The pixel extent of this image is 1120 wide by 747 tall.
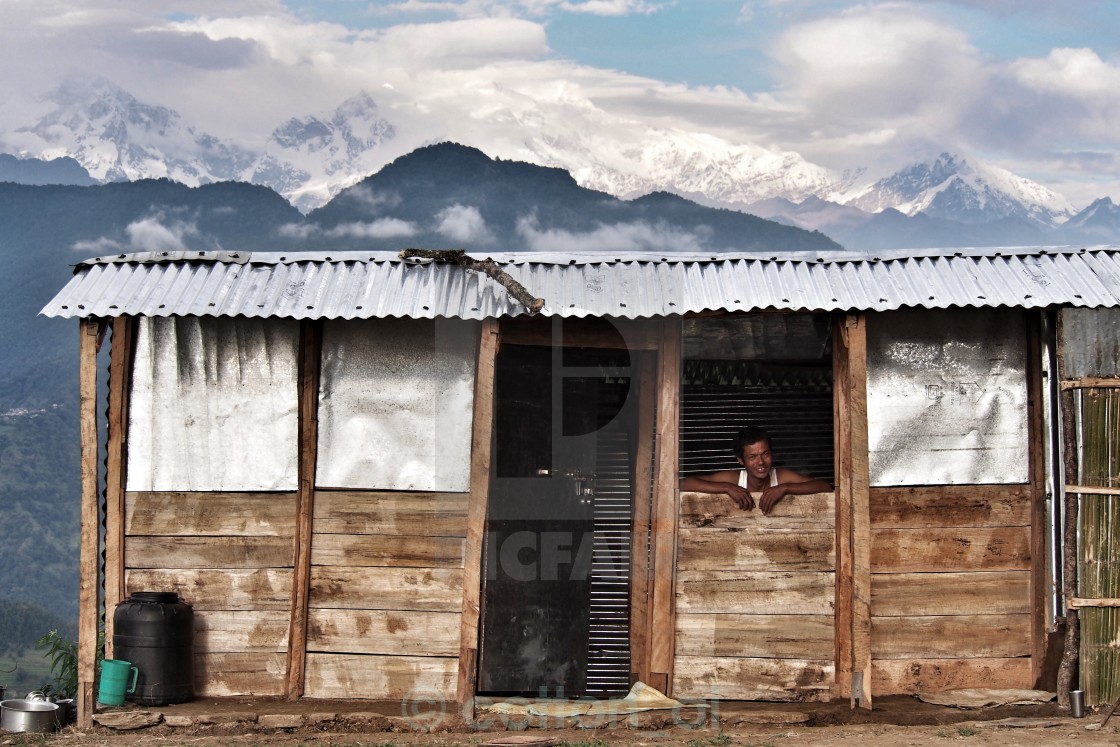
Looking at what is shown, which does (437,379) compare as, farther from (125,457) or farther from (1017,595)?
(1017,595)

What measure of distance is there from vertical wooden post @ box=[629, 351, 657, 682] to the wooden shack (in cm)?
1

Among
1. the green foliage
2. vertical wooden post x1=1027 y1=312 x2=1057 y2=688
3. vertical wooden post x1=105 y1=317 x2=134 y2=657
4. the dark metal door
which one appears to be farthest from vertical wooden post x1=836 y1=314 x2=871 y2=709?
the green foliage

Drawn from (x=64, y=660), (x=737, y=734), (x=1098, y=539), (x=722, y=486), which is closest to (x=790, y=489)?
(x=722, y=486)

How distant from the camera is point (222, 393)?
7023 mm

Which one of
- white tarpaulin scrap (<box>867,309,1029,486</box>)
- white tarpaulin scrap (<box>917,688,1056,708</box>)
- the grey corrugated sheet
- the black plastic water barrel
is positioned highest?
the grey corrugated sheet

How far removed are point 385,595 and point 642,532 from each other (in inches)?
65.5

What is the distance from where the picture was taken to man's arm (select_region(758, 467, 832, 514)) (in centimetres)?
696

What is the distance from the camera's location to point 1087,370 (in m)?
6.78

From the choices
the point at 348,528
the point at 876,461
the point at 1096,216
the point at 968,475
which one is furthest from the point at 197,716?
the point at 1096,216

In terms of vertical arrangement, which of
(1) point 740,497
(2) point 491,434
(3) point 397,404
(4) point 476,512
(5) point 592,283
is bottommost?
(4) point 476,512

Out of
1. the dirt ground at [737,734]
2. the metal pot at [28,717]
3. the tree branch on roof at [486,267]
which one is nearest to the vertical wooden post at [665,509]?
the dirt ground at [737,734]

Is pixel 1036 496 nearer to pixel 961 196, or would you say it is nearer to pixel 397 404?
pixel 397 404

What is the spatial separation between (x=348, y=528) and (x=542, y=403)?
1489 mm

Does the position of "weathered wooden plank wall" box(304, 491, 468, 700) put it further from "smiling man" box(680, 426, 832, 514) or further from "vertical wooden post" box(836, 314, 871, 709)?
"vertical wooden post" box(836, 314, 871, 709)
